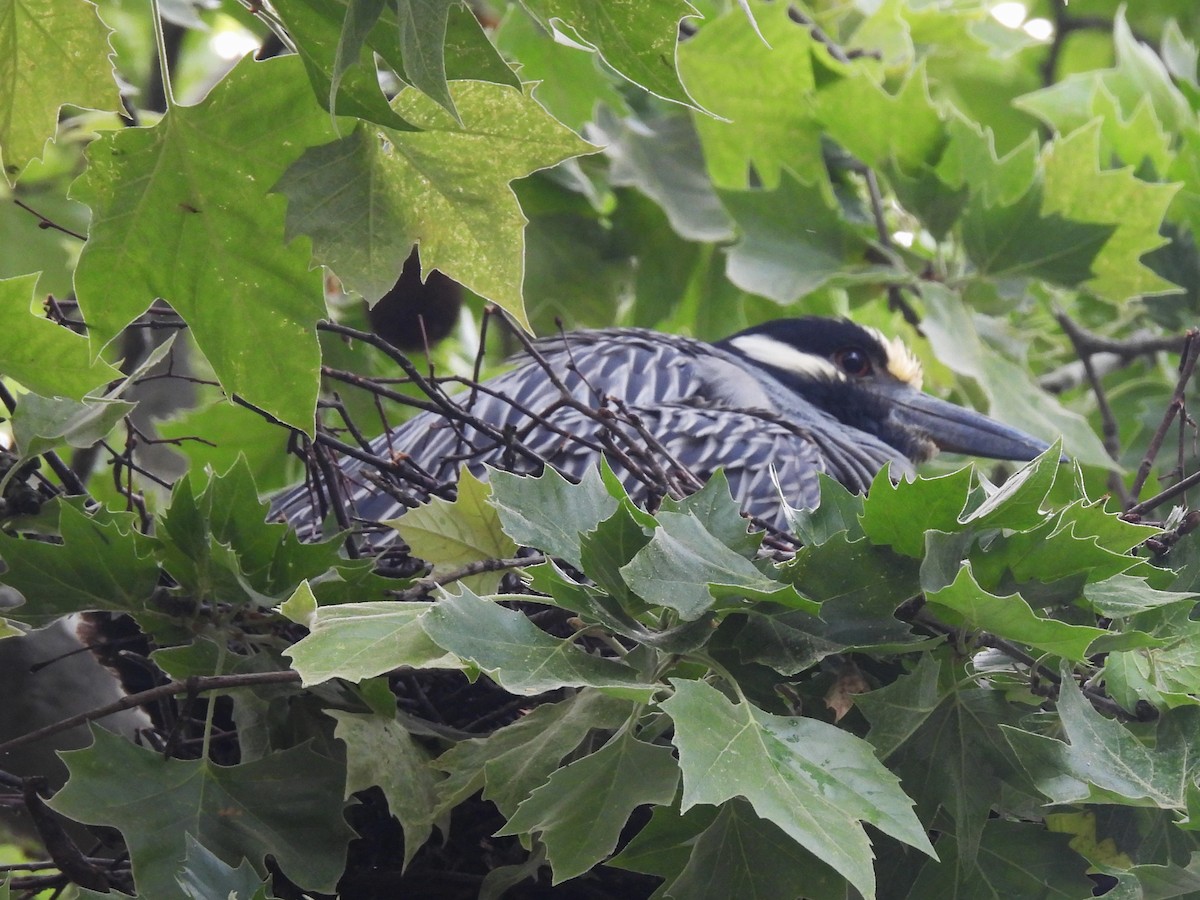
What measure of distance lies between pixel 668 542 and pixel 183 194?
56cm

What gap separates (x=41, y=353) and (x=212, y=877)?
52cm

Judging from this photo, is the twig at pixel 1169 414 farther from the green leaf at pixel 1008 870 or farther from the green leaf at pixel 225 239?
the green leaf at pixel 225 239

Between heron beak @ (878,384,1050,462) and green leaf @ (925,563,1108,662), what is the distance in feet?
4.40

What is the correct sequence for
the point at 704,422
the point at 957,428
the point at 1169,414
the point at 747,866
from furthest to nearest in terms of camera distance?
the point at 957,428 < the point at 704,422 < the point at 1169,414 < the point at 747,866

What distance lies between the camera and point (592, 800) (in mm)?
992

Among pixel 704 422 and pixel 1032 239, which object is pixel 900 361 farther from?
Answer: pixel 704 422

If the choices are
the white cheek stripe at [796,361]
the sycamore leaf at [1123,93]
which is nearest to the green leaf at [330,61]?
the white cheek stripe at [796,361]

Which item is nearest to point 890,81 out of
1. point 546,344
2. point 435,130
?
point 546,344

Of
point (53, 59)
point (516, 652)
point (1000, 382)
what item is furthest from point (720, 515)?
point (1000, 382)

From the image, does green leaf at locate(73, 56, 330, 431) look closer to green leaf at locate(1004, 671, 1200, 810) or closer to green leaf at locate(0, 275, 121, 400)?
green leaf at locate(0, 275, 121, 400)

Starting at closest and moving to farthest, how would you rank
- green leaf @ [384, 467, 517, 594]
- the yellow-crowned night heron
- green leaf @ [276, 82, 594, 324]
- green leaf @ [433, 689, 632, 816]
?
green leaf @ [433, 689, 632, 816] < green leaf @ [276, 82, 594, 324] < green leaf @ [384, 467, 517, 594] < the yellow-crowned night heron

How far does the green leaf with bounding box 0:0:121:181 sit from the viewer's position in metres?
1.18

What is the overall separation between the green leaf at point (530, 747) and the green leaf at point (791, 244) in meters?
1.16

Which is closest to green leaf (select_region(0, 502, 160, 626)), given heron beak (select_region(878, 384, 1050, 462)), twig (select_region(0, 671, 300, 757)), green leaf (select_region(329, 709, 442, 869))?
twig (select_region(0, 671, 300, 757))
